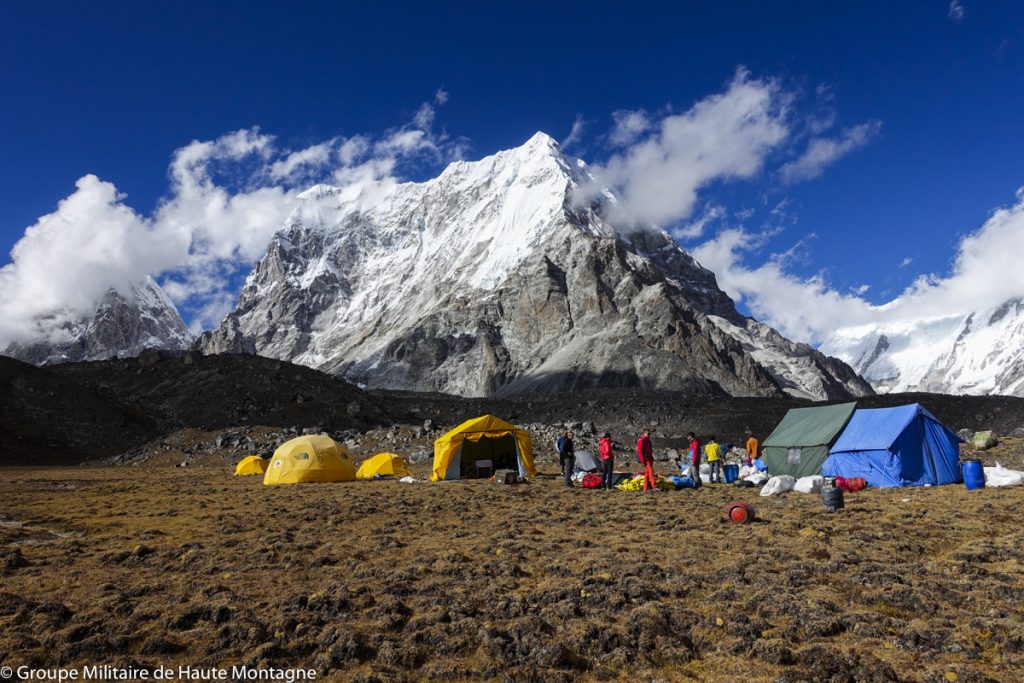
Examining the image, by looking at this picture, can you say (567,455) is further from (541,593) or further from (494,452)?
(541,593)

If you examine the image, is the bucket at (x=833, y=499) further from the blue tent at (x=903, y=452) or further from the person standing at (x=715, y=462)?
the person standing at (x=715, y=462)

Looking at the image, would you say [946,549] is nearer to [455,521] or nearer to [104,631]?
[455,521]

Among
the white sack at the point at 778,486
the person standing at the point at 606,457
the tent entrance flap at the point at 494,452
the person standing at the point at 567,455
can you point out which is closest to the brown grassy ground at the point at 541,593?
the white sack at the point at 778,486

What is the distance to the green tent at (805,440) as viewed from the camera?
24.0m

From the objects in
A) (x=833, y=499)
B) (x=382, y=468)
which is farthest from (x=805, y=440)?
(x=382, y=468)

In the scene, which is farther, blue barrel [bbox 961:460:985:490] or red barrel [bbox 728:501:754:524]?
blue barrel [bbox 961:460:985:490]

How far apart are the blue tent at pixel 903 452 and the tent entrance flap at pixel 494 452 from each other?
14.8m

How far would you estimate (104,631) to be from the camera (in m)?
8.23

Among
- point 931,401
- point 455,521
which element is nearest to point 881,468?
point 455,521

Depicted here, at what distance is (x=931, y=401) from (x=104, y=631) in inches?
3101

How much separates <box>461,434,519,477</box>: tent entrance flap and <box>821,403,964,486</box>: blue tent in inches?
584

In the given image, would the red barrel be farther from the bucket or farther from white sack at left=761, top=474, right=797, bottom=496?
white sack at left=761, top=474, right=797, bottom=496

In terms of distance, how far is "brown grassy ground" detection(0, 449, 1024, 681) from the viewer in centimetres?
723

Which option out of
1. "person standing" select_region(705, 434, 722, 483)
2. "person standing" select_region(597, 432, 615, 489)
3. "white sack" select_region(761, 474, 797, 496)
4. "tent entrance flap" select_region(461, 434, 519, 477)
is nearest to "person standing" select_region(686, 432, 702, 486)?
"person standing" select_region(705, 434, 722, 483)
